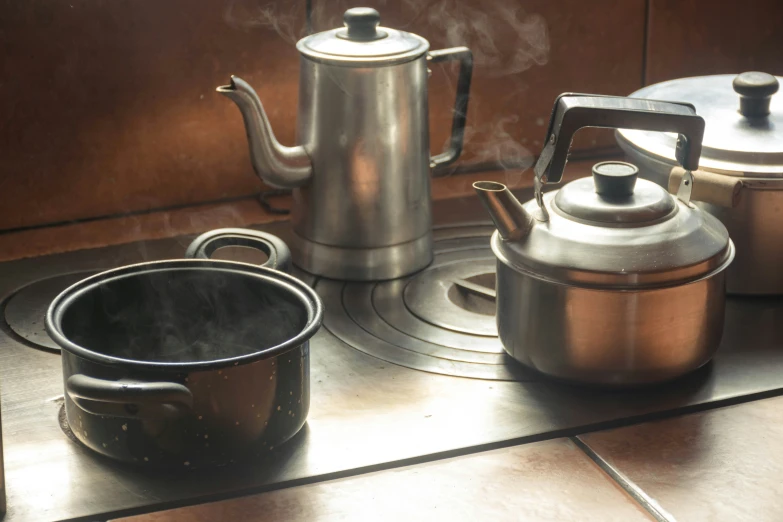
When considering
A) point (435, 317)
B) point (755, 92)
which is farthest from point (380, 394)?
point (755, 92)

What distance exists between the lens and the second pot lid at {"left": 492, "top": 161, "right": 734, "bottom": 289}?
2.94ft

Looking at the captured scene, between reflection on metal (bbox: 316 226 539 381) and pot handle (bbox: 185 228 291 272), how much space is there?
9 cm

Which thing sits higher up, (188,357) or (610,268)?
(610,268)

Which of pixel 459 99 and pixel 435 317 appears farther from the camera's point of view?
pixel 459 99

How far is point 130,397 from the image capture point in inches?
29.2

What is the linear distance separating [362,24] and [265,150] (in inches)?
6.9

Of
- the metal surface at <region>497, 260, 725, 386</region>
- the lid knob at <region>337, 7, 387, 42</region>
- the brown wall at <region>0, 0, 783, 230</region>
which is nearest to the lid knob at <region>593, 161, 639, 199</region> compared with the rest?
the metal surface at <region>497, 260, 725, 386</region>

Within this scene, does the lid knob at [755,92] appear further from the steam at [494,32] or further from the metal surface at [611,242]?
the steam at [494,32]

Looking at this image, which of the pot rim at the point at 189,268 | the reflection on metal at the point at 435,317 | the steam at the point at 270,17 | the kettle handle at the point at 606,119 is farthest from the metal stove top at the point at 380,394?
the steam at the point at 270,17

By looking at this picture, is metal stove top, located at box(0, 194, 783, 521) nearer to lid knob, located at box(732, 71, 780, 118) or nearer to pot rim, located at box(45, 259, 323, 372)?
pot rim, located at box(45, 259, 323, 372)

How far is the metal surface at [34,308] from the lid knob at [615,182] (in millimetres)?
558

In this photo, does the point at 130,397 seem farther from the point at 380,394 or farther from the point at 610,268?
the point at 610,268

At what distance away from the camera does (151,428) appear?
2.63 ft

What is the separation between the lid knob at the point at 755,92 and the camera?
1106 mm
